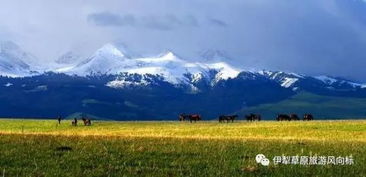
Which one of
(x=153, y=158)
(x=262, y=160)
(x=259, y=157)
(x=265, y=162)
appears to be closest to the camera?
(x=265, y=162)

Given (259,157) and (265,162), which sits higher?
(259,157)

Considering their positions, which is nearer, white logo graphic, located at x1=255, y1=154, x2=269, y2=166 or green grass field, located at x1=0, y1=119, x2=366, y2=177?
green grass field, located at x1=0, y1=119, x2=366, y2=177

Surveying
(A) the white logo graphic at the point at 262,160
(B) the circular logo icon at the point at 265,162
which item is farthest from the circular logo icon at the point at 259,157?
(B) the circular logo icon at the point at 265,162

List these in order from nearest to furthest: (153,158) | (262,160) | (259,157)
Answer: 1. (262,160)
2. (153,158)
3. (259,157)

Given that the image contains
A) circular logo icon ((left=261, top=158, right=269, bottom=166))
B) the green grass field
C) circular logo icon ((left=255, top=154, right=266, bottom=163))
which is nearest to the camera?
the green grass field

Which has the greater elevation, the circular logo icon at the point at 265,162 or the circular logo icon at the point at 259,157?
the circular logo icon at the point at 259,157

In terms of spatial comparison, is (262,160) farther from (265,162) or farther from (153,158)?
(153,158)

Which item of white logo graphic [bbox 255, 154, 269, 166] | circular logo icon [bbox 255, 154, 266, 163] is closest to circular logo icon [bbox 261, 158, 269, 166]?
white logo graphic [bbox 255, 154, 269, 166]

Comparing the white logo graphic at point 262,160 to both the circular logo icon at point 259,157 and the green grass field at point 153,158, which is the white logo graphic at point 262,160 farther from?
the green grass field at point 153,158

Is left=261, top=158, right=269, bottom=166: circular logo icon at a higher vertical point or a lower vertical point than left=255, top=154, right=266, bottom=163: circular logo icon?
lower

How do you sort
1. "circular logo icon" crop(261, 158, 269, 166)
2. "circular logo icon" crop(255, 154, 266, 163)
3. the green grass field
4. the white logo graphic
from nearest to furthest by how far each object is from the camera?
the green grass field → "circular logo icon" crop(261, 158, 269, 166) → the white logo graphic → "circular logo icon" crop(255, 154, 266, 163)

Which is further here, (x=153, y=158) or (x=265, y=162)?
(x=153, y=158)

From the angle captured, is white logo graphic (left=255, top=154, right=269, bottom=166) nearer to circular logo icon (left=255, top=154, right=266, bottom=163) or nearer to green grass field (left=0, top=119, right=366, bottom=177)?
circular logo icon (left=255, top=154, right=266, bottom=163)

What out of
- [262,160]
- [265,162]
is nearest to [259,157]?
[262,160]
